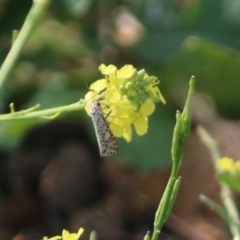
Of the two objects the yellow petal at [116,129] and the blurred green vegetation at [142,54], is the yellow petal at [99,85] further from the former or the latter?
the blurred green vegetation at [142,54]

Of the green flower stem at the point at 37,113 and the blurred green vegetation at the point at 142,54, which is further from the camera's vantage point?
the blurred green vegetation at the point at 142,54

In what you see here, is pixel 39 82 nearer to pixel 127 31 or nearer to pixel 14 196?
pixel 14 196

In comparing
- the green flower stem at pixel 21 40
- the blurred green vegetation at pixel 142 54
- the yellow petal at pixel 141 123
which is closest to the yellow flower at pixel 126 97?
the yellow petal at pixel 141 123

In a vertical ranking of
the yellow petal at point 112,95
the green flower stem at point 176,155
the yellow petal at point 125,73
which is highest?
the yellow petal at point 125,73

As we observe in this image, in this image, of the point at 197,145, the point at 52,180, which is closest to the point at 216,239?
the point at 197,145

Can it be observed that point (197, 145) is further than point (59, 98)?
Yes

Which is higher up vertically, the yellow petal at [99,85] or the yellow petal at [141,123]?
the yellow petal at [99,85]

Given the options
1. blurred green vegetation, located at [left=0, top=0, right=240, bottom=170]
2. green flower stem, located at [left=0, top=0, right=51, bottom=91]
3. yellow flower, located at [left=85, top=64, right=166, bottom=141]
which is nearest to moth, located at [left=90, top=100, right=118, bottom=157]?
yellow flower, located at [left=85, top=64, right=166, bottom=141]
